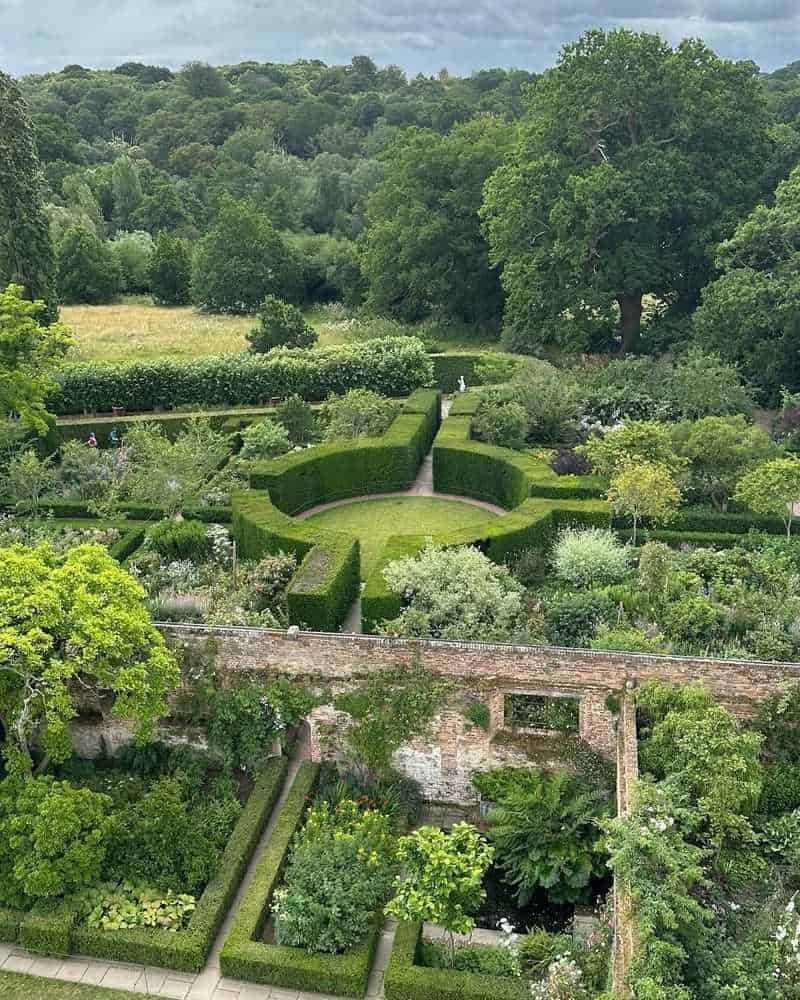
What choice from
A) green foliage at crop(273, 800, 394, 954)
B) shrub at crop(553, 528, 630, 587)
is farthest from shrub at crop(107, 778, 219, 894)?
shrub at crop(553, 528, 630, 587)

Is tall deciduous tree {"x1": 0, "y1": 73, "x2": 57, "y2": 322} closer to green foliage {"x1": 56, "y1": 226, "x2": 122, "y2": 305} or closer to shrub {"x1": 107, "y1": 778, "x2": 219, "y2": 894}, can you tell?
green foliage {"x1": 56, "y1": 226, "x2": 122, "y2": 305}

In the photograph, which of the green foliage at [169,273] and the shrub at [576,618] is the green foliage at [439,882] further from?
the green foliage at [169,273]

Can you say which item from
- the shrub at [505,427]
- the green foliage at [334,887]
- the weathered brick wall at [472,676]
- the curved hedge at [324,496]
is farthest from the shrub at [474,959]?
the shrub at [505,427]

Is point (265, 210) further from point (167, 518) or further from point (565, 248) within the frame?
point (167, 518)

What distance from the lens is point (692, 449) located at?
24328 millimetres

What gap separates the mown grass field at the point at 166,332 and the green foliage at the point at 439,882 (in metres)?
33.1

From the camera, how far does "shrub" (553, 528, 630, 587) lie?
20078 mm

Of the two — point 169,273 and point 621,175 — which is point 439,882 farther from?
point 169,273

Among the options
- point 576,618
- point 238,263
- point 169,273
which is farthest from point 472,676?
point 169,273

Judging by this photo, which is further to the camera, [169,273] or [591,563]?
[169,273]

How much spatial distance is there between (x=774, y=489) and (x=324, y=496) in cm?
1288

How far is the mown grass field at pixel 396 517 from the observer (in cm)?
2575

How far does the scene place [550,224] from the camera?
126 ft

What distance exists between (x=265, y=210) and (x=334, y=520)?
1840 inches
